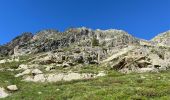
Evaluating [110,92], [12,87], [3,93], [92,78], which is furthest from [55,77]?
[110,92]

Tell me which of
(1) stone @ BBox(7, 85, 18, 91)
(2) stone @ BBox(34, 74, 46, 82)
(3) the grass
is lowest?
(3) the grass

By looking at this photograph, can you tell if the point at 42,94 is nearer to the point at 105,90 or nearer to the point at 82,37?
the point at 105,90

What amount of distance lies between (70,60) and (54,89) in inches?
1489

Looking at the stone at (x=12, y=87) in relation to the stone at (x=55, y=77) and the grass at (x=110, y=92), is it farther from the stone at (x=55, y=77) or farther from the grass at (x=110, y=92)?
the stone at (x=55, y=77)

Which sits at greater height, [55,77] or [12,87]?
[55,77]

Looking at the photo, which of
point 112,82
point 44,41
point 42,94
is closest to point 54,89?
point 42,94

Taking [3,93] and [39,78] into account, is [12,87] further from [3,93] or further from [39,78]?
[39,78]

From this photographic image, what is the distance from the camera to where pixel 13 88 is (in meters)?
50.6

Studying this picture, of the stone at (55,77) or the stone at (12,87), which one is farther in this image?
the stone at (55,77)

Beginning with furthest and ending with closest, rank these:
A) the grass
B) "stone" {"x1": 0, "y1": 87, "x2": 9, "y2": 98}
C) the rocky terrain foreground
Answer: "stone" {"x1": 0, "y1": 87, "x2": 9, "y2": 98}
the rocky terrain foreground
the grass

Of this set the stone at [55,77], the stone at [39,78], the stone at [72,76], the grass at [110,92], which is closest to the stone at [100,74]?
the stone at [72,76]

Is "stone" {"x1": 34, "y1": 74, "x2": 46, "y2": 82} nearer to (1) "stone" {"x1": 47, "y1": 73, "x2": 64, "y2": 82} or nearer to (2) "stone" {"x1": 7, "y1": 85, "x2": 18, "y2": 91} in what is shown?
(1) "stone" {"x1": 47, "y1": 73, "x2": 64, "y2": 82}

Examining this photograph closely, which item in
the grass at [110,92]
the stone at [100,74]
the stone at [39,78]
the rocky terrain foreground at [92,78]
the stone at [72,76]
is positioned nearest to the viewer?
the grass at [110,92]

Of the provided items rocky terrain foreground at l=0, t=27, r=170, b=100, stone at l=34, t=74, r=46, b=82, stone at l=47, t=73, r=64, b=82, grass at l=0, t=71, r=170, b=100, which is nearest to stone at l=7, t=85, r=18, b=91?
rocky terrain foreground at l=0, t=27, r=170, b=100
